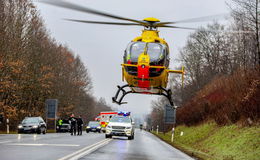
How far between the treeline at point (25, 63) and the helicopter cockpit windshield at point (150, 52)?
2257 cm

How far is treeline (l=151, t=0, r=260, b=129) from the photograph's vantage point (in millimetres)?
23394

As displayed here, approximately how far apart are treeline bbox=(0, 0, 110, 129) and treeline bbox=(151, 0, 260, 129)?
16.7 meters

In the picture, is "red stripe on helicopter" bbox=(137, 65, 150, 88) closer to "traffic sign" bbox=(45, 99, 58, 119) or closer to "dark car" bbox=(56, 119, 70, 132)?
"traffic sign" bbox=(45, 99, 58, 119)

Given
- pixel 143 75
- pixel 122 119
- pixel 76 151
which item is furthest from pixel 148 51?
pixel 122 119

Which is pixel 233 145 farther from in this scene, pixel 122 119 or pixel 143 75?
pixel 122 119

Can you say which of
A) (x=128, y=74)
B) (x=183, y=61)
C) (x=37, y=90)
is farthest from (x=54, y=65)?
(x=128, y=74)

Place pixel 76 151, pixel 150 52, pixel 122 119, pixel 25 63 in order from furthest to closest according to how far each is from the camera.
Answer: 1. pixel 25 63
2. pixel 122 119
3. pixel 150 52
4. pixel 76 151

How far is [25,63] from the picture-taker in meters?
44.4

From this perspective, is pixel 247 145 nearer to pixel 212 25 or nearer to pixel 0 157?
pixel 0 157

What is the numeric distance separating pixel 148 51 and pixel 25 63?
28.9 metres

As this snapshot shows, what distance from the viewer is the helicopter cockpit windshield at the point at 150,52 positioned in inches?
699

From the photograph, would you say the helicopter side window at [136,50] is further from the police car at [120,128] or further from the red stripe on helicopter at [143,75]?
→ the police car at [120,128]

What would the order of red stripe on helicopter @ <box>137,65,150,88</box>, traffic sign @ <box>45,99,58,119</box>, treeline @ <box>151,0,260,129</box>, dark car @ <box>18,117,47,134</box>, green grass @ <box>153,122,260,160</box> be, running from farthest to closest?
traffic sign @ <box>45,99,58,119</box>
dark car @ <box>18,117,47,134</box>
treeline @ <box>151,0,260,129</box>
red stripe on helicopter @ <box>137,65,150,88</box>
green grass @ <box>153,122,260,160</box>

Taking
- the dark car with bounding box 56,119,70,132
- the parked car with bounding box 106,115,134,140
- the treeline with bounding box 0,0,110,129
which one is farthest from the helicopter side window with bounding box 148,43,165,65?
the dark car with bounding box 56,119,70,132
